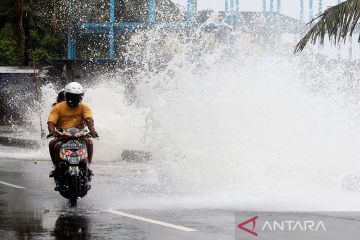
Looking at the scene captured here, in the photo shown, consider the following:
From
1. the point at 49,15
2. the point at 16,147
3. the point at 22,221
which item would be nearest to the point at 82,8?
the point at 49,15

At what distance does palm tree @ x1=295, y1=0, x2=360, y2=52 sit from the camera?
56.7 feet

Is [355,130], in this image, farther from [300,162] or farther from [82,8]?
[82,8]

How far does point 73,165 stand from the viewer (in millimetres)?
12750

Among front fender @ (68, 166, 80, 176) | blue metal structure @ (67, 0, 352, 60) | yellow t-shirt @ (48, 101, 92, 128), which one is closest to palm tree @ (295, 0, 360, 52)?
yellow t-shirt @ (48, 101, 92, 128)

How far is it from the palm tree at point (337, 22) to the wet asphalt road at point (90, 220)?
228 inches

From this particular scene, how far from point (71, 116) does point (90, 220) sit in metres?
2.70

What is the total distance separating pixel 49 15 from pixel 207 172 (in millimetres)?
62129

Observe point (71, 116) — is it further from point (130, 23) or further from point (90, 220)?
point (130, 23)

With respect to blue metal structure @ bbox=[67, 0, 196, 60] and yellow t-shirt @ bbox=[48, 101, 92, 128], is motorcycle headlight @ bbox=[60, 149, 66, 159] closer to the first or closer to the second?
yellow t-shirt @ bbox=[48, 101, 92, 128]

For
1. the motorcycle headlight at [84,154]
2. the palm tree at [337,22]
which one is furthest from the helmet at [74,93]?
the palm tree at [337,22]

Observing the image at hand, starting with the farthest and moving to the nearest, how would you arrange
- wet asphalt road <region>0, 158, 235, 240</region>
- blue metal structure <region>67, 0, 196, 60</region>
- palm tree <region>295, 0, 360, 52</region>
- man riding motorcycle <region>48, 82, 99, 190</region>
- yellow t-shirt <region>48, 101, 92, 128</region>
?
blue metal structure <region>67, 0, 196, 60</region> < palm tree <region>295, 0, 360, 52</region> < yellow t-shirt <region>48, 101, 92, 128</region> < man riding motorcycle <region>48, 82, 99, 190</region> < wet asphalt road <region>0, 158, 235, 240</region>

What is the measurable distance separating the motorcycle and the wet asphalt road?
0.22 m

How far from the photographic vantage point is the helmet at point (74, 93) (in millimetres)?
13195

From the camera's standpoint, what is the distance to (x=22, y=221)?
36.1 ft
